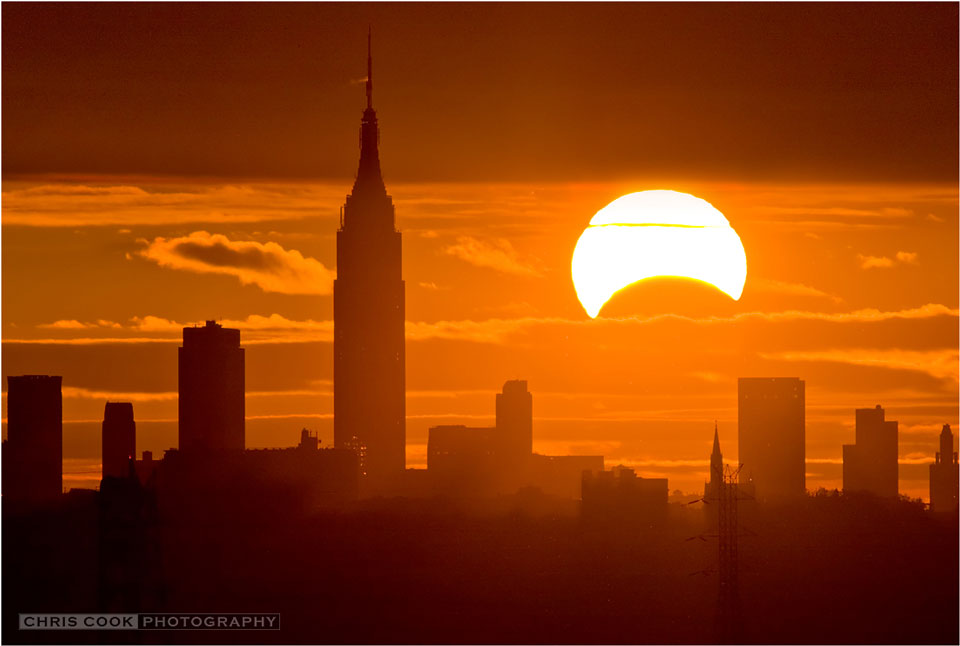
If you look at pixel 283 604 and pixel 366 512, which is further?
pixel 366 512

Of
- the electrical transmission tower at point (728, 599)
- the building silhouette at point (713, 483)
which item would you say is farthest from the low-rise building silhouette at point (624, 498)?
the electrical transmission tower at point (728, 599)

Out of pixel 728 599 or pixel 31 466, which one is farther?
pixel 31 466

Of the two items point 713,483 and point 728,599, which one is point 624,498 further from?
point 728,599

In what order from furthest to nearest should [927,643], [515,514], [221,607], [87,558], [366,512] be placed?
[366,512] → [515,514] → [221,607] → [87,558] → [927,643]

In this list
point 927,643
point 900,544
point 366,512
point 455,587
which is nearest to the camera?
point 927,643

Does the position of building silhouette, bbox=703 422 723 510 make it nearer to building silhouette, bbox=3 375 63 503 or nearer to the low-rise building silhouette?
the low-rise building silhouette

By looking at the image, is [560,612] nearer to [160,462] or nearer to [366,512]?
[366,512]

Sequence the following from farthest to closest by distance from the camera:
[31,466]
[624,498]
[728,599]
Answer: [31,466]
[624,498]
[728,599]

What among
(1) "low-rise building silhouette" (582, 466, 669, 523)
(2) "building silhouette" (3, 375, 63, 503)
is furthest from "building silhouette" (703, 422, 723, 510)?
(2) "building silhouette" (3, 375, 63, 503)

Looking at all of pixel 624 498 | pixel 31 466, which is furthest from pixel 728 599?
pixel 31 466

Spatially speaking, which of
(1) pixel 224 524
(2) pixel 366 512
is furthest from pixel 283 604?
(2) pixel 366 512

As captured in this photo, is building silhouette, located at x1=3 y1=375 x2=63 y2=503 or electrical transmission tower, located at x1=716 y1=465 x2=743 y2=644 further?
building silhouette, located at x1=3 y1=375 x2=63 y2=503
